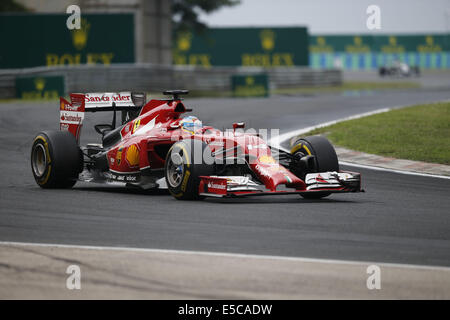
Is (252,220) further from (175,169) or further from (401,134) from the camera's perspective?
(401,134)

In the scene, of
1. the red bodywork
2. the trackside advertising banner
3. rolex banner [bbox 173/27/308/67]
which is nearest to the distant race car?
the trackside advertising banner

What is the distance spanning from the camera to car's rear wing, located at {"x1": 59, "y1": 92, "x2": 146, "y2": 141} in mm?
12602

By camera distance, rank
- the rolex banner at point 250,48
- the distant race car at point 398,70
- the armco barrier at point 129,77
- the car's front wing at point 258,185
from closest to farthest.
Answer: the car's front wing at point 258,185, the armco barrier at point 129,77, the rolex banner at point 250,48, the distant race car at point 398,70

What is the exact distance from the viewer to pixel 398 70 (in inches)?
2502

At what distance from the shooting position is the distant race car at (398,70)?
2489 inches

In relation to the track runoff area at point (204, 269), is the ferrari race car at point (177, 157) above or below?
above

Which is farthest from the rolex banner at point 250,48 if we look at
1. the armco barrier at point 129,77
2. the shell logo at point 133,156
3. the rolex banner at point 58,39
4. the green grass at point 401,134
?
the shell logo at point 133,156

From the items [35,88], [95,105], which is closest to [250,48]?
[35,88]

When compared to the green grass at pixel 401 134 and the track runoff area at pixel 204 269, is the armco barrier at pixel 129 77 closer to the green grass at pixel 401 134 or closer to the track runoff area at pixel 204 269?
the green grass at pixel 401 134

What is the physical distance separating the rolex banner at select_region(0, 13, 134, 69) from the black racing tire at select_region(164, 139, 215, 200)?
83.8 ft

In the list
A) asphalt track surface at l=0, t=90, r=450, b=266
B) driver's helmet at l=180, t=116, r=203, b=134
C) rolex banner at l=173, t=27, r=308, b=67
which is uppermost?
rolex banner at l=173, t=27, r=308, b=67

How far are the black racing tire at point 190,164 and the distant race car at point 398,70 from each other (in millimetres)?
54129

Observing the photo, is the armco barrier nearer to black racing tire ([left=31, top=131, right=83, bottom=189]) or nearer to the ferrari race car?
the ferrari race car

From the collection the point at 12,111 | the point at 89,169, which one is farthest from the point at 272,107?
the point at 89,169
